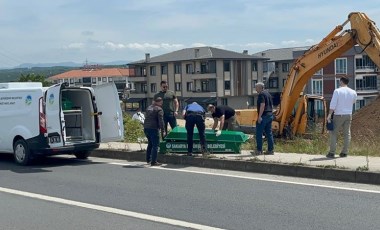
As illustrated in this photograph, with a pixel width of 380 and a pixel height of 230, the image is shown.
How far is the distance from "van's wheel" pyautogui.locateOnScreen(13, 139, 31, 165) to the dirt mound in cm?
1080

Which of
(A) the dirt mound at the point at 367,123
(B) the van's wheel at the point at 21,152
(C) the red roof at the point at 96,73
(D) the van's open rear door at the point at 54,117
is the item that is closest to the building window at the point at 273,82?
(C) the red roof at the point at 96,73

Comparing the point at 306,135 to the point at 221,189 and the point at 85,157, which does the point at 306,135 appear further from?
the point at 221,189

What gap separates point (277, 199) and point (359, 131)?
12.6m

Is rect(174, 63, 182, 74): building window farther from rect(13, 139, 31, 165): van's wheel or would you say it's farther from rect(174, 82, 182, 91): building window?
rect(13, 139, 31, 165): van's wheel

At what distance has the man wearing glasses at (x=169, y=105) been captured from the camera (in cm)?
1536

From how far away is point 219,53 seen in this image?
284 feet

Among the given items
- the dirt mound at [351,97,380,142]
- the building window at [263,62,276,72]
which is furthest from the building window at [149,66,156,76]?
the dirt mound at [351,97,380,142]

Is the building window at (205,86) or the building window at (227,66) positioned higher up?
the building window at (227,66)

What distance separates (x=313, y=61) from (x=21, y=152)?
11228 millimetres

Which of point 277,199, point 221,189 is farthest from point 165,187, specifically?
point 277,199

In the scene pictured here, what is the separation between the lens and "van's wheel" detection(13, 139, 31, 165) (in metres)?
13.8

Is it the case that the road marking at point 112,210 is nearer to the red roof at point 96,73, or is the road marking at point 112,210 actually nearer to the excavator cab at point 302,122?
the excavator cab at point 302,122

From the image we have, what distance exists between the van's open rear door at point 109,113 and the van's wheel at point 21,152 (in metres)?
1.93

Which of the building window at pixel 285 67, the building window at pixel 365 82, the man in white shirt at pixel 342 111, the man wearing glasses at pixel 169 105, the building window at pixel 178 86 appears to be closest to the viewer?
the man in white shirt at pixel 342 111
